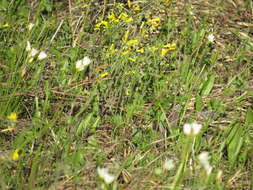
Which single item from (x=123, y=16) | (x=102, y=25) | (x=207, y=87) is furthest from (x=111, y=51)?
(x=207, y=87)

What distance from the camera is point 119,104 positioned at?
2525 millimetres

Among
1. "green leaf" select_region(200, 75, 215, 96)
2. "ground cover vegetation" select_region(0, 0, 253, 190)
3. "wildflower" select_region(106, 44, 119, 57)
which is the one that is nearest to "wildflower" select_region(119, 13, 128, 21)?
"ground cover vegetation" select_region(0, 0, 253, 190)

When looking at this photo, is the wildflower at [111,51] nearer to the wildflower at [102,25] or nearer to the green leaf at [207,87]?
the wildflower at [102,25]

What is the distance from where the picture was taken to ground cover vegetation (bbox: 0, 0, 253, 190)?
2.01m

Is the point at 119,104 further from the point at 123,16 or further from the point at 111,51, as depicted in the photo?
the point at 123,16

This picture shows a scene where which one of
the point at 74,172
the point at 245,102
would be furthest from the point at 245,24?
the point at 74,172

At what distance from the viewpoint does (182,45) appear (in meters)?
3.09

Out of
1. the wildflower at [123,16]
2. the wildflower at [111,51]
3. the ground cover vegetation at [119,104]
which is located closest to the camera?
the ground cover vegetation at [119,104]

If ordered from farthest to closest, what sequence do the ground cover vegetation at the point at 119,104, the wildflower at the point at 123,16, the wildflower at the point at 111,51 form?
the wildflower at the point at 123,16
the wildflower at the point at 111,51
the ground cover vegetation at the point at 119,104

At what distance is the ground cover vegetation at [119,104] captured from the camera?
6.61ft

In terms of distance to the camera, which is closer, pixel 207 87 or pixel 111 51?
pixel 111 51

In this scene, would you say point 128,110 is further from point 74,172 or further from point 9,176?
point 9,176

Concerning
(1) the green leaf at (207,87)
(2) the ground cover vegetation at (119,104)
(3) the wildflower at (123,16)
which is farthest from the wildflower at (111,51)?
(1) the green leaf at (207,87)

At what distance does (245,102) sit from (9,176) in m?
1.44
